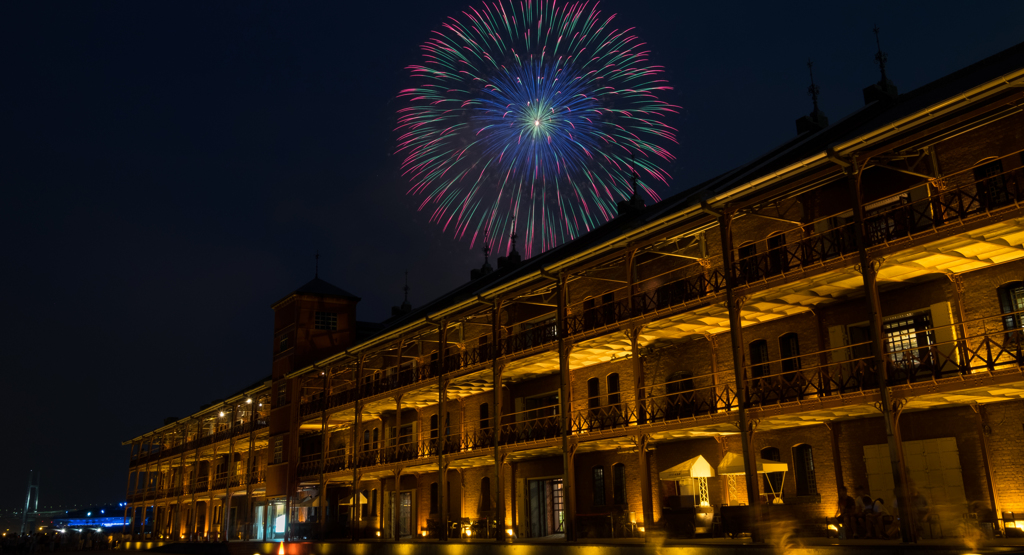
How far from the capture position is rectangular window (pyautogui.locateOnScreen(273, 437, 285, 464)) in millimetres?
45562

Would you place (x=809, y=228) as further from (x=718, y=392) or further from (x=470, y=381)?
(x=470, y=381)

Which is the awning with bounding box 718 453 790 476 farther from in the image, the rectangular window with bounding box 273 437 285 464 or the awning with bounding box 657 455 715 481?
the rectangular window with bounding box 273 437 285 464

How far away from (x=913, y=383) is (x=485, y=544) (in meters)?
14.5

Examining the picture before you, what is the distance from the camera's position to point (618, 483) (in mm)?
27688

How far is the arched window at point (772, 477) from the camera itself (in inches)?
869

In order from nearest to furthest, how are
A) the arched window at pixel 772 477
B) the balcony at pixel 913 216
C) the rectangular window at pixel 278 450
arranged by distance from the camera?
the balcony at pixel 913 216 < the arched window at pixel 772 477 < the rectangular window at pixel 278 450

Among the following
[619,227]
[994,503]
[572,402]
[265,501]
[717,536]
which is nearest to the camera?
[994,503]

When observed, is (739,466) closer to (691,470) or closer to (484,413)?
(691,470)

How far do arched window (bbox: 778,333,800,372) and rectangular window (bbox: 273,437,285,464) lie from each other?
3168 centimetres

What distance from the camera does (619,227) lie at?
3503 centimetres

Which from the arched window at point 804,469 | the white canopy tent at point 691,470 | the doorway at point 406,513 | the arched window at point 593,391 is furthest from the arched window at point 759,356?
the doorway at point 406,513

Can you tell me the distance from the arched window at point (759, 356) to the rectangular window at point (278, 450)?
3062 centimetres

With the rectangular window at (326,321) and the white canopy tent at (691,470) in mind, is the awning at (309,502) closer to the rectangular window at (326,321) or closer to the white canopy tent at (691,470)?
the rectangular window at (326,321)

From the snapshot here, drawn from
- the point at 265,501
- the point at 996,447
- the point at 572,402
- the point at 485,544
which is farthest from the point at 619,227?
the point at 265,501
